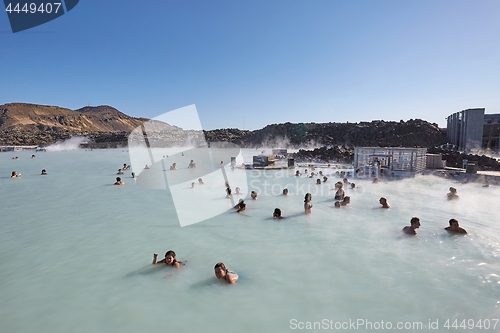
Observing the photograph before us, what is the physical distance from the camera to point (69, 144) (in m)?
47.1

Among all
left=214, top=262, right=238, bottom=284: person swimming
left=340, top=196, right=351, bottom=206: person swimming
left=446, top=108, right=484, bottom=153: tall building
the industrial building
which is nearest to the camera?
left=214, top=262, right=238, bottom=284: person swimming

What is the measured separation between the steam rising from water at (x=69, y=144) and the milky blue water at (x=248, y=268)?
40.8 meters

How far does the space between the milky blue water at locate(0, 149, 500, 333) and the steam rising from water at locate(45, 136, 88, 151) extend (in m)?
40.8

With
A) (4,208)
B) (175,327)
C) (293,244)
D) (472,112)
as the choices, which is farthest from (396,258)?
(472,112)

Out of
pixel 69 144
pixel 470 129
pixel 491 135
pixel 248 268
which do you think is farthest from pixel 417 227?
pixel 69 144

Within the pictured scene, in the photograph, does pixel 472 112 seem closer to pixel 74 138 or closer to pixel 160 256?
pixel 160 256

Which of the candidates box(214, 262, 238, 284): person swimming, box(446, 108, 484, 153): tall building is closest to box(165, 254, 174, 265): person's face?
box(214, 262, 238, 284): person swimming

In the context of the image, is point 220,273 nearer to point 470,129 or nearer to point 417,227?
point 417,227

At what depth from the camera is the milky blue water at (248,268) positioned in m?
3.71

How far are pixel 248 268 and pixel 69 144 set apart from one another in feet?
175

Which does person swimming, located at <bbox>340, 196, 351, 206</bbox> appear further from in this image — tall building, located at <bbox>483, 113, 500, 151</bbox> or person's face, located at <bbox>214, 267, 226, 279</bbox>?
tall building, located at <bbox>483, 113, 500, 151</bbox>

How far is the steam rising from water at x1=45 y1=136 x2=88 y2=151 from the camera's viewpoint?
42656 millimetres

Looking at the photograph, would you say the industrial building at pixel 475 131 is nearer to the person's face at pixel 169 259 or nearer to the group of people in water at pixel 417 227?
the group of people in water at pixel 417 227

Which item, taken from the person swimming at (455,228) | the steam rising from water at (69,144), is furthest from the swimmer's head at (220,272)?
the steam rising from water at (69,144)
